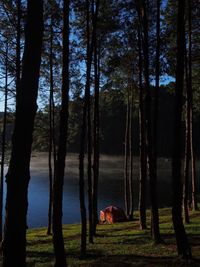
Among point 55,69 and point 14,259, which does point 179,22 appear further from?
point 55,69

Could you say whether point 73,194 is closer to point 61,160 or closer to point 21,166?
point 61,160

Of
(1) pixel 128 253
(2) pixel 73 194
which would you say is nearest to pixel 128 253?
(1) pixel 128 253

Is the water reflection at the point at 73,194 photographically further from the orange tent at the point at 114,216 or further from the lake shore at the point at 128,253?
the lake shore at the point at 128,253

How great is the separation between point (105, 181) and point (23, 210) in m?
51.0

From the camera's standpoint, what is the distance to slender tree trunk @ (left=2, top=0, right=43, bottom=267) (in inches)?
249

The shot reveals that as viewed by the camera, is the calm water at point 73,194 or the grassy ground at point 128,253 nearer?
the grassy ground at point 128,253

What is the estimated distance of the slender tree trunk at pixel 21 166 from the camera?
6.33m

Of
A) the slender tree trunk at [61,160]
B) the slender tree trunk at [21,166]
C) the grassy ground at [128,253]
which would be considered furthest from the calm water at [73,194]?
the slender tree trunk at [21,166]

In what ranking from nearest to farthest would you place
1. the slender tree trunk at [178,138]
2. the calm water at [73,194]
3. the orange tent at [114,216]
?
the slender tree trunk at [178,138] → the orange tent at [114,216] → the calm water at [73,194]

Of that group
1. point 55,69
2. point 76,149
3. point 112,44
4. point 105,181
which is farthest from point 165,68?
point 76,149

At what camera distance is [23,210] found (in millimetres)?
6406

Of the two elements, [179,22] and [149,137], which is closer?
[179,22]

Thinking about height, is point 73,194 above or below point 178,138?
below

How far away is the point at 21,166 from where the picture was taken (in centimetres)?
636
